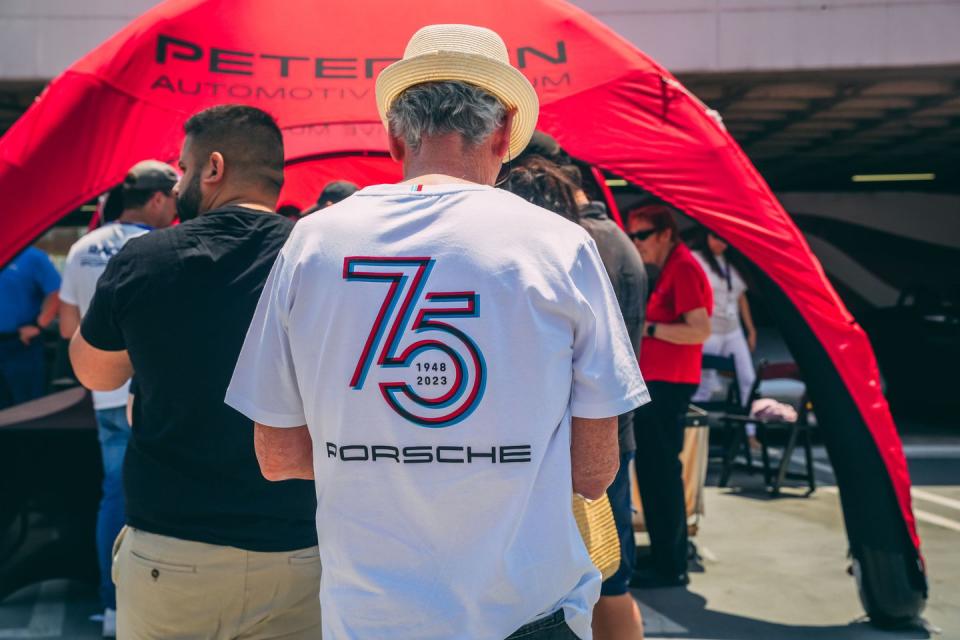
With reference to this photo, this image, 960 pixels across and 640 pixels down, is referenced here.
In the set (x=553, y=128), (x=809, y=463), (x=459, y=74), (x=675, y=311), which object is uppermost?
(x=553, y=128)

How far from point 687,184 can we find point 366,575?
329 centimetres

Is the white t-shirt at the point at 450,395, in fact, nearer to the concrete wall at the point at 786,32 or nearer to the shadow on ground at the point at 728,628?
the shadow on ground at the point at 728,628

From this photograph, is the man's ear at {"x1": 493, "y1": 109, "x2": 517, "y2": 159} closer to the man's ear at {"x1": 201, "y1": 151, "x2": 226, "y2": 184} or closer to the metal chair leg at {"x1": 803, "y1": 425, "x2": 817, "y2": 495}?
the man's ear at {"x1": 201, "y1": 151, "x2": 226, "y2": 184}

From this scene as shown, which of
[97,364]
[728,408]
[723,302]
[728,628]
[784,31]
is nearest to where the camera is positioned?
[97,364]

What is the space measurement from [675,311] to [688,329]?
129 millimetres

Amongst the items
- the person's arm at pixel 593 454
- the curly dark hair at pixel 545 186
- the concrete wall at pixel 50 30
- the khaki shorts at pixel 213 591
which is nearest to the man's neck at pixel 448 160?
the person's arm at pixel 593 454

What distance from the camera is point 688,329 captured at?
4.95 m

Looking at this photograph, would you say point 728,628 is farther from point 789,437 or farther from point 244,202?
point 789,437

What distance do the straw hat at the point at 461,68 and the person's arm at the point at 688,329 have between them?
127 inches

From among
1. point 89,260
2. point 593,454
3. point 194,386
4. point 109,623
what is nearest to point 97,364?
point 194,386

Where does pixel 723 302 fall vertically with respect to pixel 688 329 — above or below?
above

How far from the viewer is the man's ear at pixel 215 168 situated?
2332mm

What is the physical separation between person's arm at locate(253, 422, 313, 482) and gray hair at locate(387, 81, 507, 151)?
523mm

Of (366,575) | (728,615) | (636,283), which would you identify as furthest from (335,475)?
(728,615)
